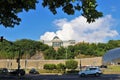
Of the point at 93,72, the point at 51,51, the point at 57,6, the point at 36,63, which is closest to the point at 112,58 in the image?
the point at 36,63

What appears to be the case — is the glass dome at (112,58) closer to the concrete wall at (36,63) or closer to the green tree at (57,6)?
the concrete wall at (36,63)

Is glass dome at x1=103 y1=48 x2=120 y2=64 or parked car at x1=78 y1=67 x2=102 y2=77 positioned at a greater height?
glass dome at x1=103 y1=48 x2=120 y2=64

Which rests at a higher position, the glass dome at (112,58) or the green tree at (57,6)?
the glass dome at (112,58)

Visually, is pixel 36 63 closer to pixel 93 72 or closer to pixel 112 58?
pixel 112 58

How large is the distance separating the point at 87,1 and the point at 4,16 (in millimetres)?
5654

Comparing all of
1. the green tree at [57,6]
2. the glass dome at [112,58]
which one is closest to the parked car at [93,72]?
the green tree at [57,6]

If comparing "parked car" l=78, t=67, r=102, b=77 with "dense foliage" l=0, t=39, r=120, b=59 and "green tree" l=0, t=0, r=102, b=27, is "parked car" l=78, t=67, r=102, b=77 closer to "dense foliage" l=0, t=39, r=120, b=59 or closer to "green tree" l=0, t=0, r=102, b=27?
"green tree" l=0, t=0, r=102, b=27

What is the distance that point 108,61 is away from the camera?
125 metres

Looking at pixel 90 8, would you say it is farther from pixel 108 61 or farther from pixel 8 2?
pixel 108 61

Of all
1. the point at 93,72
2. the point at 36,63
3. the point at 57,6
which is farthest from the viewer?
the point at 36,63

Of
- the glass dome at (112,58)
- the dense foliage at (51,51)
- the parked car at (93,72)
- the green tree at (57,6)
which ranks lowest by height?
the parked car at (93,72)

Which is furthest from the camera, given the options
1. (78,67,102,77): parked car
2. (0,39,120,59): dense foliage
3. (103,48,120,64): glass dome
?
(0,39,120,59): dense foliage

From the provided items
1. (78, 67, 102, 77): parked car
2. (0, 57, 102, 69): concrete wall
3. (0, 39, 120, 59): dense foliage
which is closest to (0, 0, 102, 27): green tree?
(78, 67, 102, 77): parked car

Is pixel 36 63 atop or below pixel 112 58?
below
